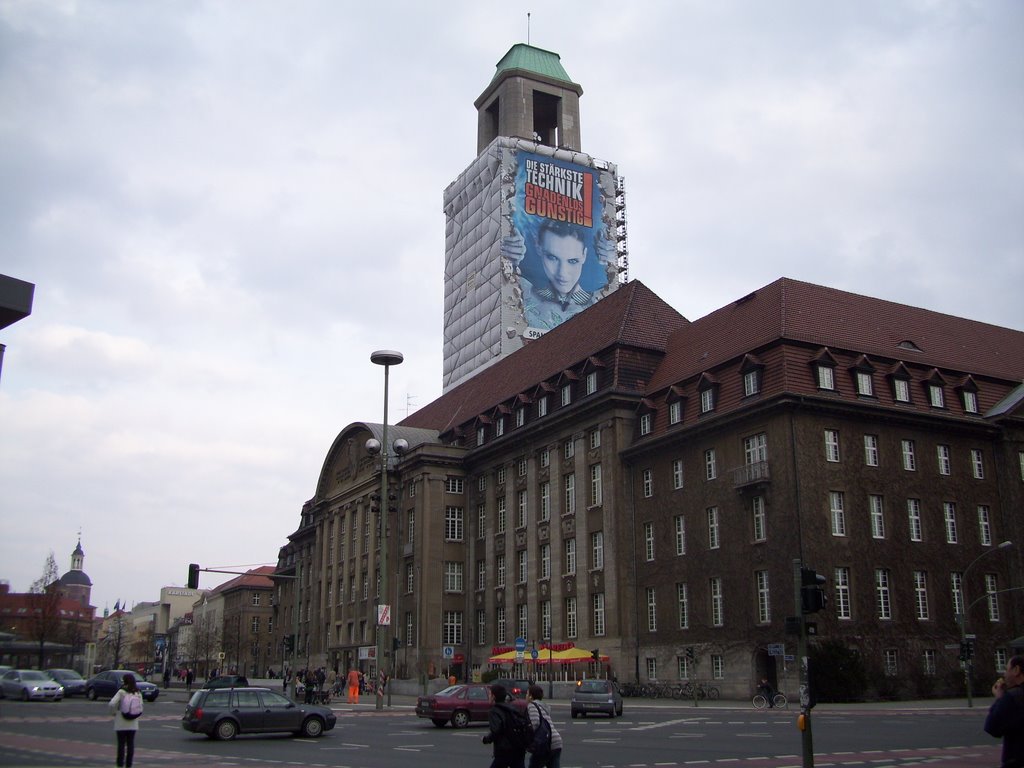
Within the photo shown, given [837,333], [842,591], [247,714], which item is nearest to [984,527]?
[842,591]

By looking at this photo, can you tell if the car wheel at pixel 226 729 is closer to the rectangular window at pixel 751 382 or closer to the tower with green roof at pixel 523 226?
the rectangular window at pixel 751 382

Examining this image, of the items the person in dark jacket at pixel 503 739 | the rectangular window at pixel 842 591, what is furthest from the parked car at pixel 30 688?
the person in dark jacket at pixel 503 739

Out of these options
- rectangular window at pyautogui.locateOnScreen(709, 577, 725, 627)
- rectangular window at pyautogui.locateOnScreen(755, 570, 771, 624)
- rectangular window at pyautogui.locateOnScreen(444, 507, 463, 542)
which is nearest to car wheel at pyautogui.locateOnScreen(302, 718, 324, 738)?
rectangular window at pyautogui.locateOnScreen(755, 570, 771, 624)

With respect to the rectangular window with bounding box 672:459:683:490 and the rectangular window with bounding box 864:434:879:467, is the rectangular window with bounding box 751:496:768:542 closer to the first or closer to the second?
the rectangular window with bounding box 864:434:879:467

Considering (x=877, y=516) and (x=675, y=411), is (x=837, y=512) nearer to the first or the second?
(x=877, y=516)

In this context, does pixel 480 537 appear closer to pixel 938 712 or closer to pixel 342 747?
pixel 938 712

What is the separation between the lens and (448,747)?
24.9m

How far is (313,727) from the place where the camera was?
1136 inches

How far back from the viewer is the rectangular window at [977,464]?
53.3 metres

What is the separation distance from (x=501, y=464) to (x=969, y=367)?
29563 millimetres

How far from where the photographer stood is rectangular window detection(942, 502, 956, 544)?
2013 inches

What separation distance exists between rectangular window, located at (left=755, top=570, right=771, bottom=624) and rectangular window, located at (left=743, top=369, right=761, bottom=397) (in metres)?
8.53

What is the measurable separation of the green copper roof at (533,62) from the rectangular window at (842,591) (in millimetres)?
86884

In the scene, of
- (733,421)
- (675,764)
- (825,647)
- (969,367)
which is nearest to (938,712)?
(825,647)
